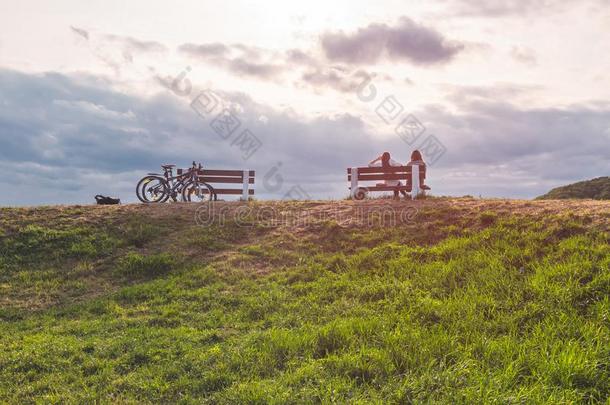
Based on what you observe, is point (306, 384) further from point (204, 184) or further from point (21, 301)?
point (204, 184)

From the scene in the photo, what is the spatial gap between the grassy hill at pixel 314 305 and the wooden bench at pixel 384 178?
1828mm

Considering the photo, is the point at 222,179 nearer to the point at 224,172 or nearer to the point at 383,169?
the point at 224,172

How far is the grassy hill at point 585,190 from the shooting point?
32.1m

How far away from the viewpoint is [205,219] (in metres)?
17.7

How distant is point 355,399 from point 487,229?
8.79 m

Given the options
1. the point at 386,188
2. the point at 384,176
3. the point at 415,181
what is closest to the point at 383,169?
the point at 384,176

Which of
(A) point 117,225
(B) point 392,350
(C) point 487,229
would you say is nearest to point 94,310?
(A) point 117,225

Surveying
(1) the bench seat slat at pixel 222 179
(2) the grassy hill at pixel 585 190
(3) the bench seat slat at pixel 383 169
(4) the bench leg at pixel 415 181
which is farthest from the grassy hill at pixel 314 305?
(2) the grassy hill at pixel 585 190

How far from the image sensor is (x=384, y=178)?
65.7ft

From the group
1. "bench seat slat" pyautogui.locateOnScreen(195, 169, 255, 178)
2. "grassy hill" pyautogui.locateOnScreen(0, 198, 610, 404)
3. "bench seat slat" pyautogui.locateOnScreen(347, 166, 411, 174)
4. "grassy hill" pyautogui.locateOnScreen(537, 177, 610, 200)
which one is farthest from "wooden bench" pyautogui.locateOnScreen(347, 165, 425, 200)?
"grassy hill" pyautogui.locateOnScreen(537, 177, 610, 200)

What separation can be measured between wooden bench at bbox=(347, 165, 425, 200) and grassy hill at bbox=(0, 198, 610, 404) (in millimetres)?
1828

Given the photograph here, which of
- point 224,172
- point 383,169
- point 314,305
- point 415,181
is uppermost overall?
point 224,172

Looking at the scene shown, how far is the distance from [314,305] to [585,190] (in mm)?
31608

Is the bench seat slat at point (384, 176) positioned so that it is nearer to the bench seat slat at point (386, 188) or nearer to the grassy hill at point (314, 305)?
the bench seat slat at point (386, 188)
